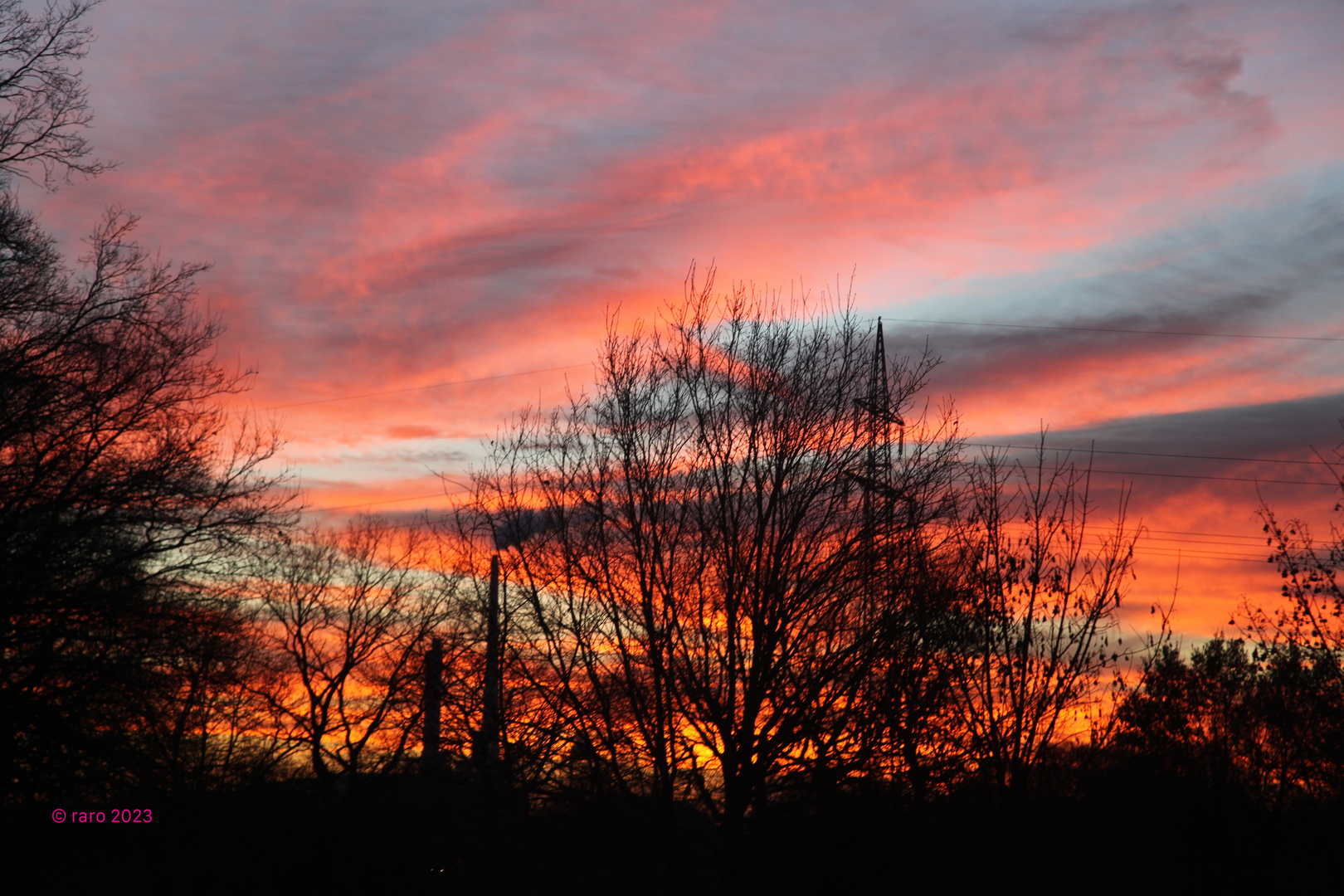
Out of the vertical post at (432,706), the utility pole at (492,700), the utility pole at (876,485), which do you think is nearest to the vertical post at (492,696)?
the utility pole at (492,700)

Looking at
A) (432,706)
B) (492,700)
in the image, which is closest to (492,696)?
(492,700)

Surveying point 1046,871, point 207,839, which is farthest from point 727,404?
point 207,839

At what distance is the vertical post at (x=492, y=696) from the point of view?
17281 mm

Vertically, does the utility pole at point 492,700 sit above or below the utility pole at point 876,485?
below

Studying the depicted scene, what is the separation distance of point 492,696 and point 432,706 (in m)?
2.97

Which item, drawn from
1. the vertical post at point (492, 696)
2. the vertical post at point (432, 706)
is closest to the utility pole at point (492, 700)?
the vertical post at point (492, 696)

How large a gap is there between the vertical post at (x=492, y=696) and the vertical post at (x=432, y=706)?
0.91 m

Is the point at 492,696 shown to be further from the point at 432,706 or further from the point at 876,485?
the point at 876,485

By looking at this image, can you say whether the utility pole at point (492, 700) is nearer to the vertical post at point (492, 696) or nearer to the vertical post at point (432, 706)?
the vertical post at point (492, 696)

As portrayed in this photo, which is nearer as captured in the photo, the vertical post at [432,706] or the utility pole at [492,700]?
the utility pole at [492,700]

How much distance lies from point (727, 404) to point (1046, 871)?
13756mm

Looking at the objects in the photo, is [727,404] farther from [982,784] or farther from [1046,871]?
[1046,871]

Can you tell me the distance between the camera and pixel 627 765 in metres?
16.3

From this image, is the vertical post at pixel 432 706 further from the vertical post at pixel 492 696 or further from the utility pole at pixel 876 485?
the utility pole at pixel 876 485
